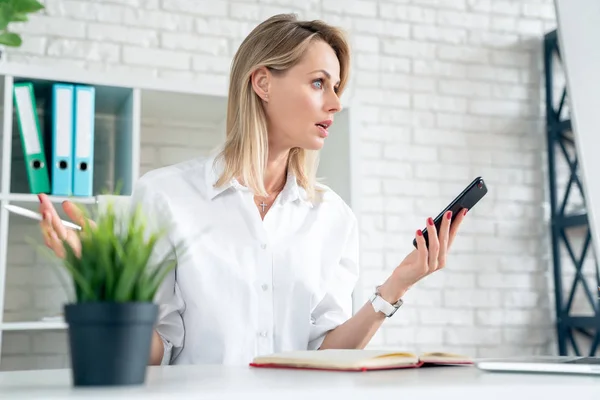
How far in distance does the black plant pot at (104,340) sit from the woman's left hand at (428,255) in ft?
2.95

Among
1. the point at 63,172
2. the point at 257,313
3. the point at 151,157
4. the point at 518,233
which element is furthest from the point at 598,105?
the point at 518,233

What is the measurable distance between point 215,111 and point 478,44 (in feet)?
4.89

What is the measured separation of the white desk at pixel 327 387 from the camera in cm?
64

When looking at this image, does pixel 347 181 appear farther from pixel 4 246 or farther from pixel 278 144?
pixel 4 246

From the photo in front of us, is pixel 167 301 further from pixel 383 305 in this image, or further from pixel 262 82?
pixel 262 82

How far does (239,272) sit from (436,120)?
6.69ft

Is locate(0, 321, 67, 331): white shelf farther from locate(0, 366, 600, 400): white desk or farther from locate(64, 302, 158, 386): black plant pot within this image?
locate(64, 302, 158, 386): black plant pot

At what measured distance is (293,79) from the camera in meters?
1.97

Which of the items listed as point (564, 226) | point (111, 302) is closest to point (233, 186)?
point (111, 302)

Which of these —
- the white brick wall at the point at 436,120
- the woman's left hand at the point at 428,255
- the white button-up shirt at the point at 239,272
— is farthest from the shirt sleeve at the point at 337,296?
the white brick wall at the point at 436,120

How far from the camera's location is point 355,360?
0.92 m

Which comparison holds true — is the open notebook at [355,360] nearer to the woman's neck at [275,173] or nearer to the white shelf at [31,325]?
the woman's neck at [275,173]

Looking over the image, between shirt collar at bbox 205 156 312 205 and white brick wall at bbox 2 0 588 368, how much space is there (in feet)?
4.22

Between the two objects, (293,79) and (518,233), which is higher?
(293,79)
